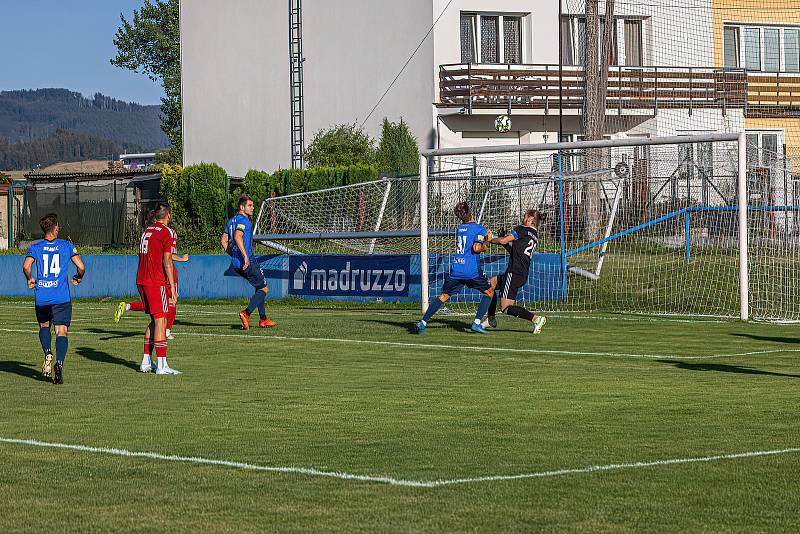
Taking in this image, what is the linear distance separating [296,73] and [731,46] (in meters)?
13.7

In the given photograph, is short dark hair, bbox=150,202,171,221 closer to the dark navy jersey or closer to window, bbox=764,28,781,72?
the dark navy jersey

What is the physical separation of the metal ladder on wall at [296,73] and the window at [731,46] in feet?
43.7

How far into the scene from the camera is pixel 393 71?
39.1 meters

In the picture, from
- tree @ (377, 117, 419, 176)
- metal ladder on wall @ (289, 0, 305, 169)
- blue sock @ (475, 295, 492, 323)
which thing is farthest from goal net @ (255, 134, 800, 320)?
metal ladder on wall @ (289, 0, 305, 169)

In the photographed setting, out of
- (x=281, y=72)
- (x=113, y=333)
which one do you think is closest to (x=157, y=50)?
(x=281, y=72)

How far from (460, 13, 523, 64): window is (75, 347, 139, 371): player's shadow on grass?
22.9m

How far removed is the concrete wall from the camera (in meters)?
38.7

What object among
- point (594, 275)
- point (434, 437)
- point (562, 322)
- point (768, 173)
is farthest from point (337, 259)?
point (434, 437)

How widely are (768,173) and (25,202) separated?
22.8m

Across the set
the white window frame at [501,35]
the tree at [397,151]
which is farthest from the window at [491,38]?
the tree at [397,151]

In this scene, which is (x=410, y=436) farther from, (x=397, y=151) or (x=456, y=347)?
(x=397, y=151)

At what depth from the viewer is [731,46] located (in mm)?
41062

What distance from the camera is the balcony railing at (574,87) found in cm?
3678

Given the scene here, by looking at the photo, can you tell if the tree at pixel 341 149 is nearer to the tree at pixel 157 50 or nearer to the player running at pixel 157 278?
the player running at pixel 157 278
